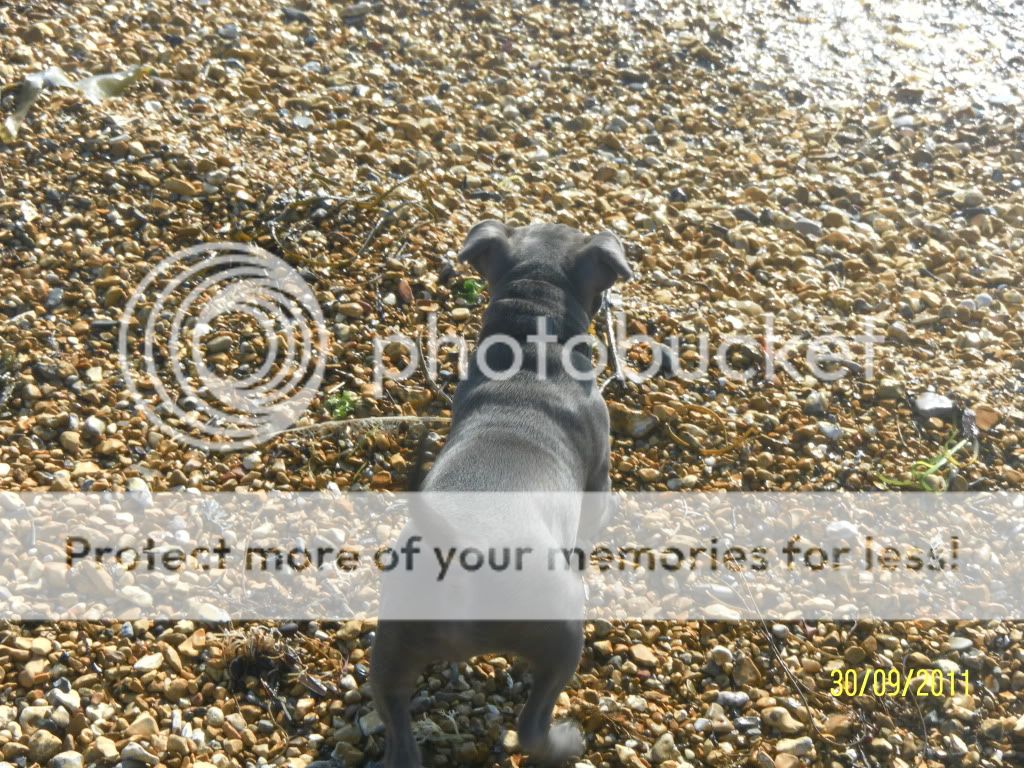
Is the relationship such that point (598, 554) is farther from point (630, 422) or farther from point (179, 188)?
point (179, 188)

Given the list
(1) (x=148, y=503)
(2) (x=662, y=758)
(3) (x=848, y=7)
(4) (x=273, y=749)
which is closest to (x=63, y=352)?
(1) (x=148, y=503)

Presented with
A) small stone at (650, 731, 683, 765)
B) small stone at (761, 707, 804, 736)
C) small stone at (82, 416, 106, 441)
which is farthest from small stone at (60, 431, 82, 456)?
small stone at (761, 707, 804, 736)

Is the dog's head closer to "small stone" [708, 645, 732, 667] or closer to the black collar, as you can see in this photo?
the black collar

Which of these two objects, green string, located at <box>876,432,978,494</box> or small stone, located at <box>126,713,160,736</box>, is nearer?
small stone, located at <box>126,713,160,736</box>

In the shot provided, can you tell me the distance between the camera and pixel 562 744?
316 centimetres

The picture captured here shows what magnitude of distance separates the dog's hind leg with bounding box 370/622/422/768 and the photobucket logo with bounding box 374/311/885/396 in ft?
5.70

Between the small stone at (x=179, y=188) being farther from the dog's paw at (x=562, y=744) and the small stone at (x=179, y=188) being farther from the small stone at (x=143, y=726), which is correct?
the dog's paw at (x=562, y=744)

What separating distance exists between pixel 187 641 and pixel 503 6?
542 cm

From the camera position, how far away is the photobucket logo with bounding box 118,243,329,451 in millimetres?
4223

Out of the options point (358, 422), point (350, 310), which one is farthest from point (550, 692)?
point (350, 310)

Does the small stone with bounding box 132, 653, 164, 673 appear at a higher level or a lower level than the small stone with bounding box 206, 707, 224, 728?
higher

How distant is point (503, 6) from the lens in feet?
23.9

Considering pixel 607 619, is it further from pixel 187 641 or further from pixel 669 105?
pixel 669 105
